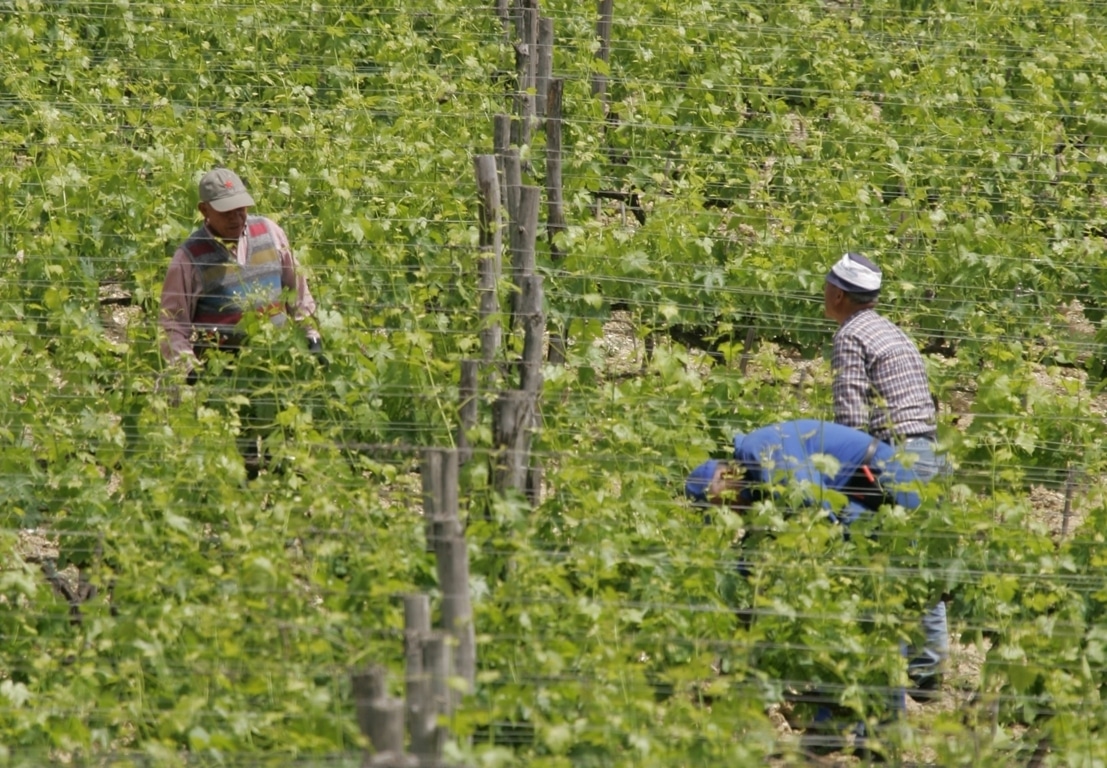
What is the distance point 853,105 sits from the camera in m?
7.63

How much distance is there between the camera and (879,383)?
480cm

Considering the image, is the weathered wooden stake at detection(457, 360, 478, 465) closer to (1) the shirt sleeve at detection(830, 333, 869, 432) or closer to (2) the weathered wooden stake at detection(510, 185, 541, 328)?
(2) the weathered wooden stake at detection(510, 185, 541, 328)

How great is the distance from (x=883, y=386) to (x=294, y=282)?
1970 mm

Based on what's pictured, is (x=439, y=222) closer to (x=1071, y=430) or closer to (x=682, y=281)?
(x=682, y=281)

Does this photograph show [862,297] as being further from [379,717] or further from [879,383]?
[379,717]

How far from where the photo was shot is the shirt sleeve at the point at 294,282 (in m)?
5.34

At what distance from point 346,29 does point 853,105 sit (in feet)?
8.19

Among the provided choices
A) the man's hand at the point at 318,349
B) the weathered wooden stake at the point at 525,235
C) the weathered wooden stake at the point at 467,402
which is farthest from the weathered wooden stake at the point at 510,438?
the man's hand at the point at 318,349

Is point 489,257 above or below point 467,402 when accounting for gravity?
above

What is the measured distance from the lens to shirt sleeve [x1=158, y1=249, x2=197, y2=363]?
5215 millimetres

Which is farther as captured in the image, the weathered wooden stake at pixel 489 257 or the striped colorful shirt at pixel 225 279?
the striped colorful shirt at pixel 225 279

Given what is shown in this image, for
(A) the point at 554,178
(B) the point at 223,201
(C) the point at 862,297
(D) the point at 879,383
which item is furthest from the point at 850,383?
(B) the point at 223,201

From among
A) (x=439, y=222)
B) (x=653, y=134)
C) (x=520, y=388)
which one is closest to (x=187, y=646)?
(x=520, y=388)

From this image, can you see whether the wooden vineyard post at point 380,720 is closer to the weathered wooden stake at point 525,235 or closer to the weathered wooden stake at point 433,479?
the weathered wooden stake at point 433,479
